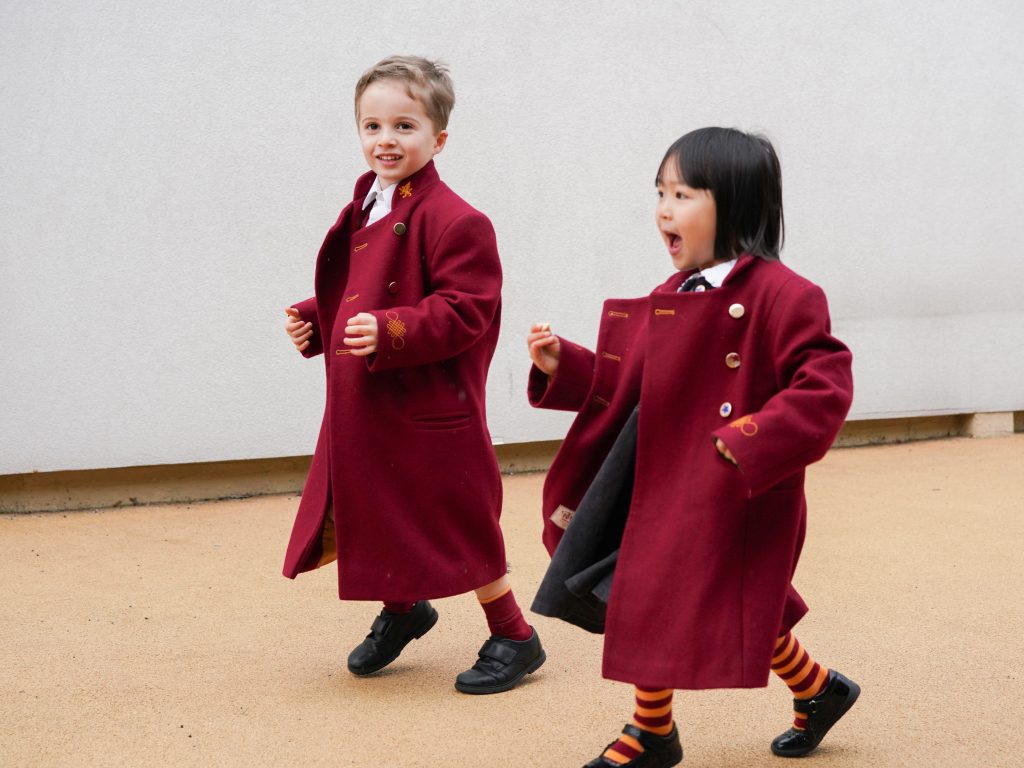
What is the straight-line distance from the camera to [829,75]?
6059 millimetres

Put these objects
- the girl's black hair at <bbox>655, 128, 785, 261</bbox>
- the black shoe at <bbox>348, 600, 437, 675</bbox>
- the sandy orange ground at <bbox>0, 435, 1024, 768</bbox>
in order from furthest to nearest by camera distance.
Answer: the black shoe at <bbox>348, 600, 437, 675</bbox>, the sandy orange ground at <bbox>0, 435, 1024, 768</bbox>, the girl's black hair at <bbox>655, 128, 785, 261</bbox>

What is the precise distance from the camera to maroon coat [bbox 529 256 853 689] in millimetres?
1976

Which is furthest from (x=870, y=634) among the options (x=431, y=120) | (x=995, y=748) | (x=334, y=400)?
(x=431, y=120)

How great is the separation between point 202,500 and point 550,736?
3069 millimetres

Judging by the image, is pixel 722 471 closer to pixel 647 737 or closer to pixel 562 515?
pixel 562 515

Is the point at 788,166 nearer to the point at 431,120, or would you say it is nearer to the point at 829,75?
the point at 829,75

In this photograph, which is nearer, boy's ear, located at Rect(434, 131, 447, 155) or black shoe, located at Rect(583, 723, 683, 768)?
A: black shoe, located at Rect(583, 723, 683, 768)

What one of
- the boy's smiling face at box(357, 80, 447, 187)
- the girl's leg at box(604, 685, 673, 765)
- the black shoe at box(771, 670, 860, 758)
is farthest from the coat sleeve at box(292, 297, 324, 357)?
the black shoe at box(771, 670, 860, 758)

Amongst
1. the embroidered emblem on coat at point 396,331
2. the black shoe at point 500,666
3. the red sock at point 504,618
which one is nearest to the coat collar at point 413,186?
the embroidered emblem on coat at point 396,331

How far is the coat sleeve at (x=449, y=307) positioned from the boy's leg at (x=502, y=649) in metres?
0.63

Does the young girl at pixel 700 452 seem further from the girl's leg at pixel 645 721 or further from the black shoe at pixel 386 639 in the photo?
the black shoe at pixel 386 639

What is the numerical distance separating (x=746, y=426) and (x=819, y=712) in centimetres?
75

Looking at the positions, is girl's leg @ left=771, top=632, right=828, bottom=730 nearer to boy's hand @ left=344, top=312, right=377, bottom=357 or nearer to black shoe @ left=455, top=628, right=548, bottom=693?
black shoe @ left=455, top=628, right=548, bottom=693

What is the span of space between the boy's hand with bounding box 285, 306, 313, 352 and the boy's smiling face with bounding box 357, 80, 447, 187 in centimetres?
43
